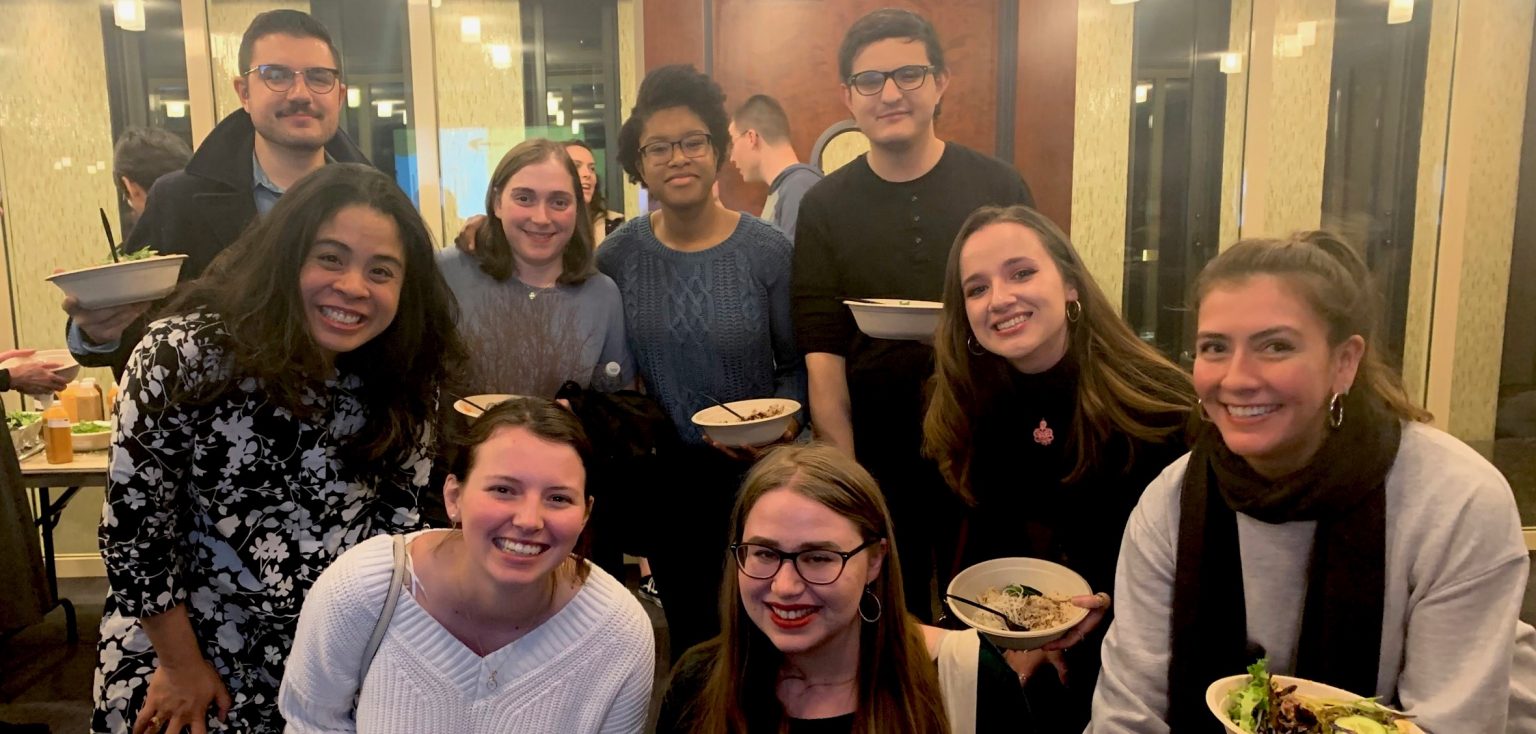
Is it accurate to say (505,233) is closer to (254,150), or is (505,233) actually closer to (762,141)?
(254,150)

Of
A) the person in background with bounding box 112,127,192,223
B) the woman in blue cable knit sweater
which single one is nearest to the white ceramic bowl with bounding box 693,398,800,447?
the woman in blue cable knit sweater

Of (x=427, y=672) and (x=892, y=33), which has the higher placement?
(x=892, y=33)

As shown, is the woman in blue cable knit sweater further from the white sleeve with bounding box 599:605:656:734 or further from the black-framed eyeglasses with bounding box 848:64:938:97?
the white sleeve with bounding box 599:605:656:734

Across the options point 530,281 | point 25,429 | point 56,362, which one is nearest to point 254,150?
point 530,281

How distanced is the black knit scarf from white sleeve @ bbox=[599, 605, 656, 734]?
31.3 inches

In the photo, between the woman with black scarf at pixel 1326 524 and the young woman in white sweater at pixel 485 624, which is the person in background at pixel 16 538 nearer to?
the young woman in white sweater at pixel 485 624

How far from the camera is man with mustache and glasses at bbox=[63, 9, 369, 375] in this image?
1.97 meters

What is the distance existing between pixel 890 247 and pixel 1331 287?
1.02 metres

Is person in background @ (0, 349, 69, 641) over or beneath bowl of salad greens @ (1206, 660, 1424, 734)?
beneath

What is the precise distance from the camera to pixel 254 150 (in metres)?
2.02

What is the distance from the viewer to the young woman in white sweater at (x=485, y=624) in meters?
1.38

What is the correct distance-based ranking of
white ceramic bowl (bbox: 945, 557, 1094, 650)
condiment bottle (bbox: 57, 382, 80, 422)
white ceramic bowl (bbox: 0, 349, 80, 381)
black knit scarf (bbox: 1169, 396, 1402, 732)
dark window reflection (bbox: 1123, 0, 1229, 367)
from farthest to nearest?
dark window reflection (bbox: 1123, 0, 1229, 367), condiment bottle (bbox: 57, 382, 80, 422), white ceramic bowl (bbox: 0, 349, 80, 381), white ceramic bowl (bbox: 945, 557, 1094, 650), black knit scarf (bbox: 1169, 396, 1402, 732)

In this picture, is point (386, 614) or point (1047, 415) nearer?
point (386, 614)

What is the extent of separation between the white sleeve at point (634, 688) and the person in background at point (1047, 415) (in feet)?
2.20
